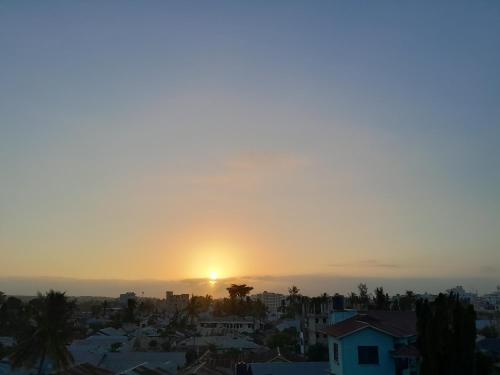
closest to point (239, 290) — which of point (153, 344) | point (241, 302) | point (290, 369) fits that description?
point (241, 302)

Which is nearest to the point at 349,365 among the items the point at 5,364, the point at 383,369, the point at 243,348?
the point at 383,369

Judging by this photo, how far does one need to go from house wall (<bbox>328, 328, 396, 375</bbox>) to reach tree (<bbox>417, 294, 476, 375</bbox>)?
10.1 meters

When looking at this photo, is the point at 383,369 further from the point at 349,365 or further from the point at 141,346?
the point at 141,346

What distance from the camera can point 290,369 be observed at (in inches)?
1794

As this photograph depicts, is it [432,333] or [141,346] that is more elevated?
[432,333]

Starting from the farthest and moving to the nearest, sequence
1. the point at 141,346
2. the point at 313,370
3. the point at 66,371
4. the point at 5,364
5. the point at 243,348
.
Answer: the point at 141,346, the point at 243,348, the point at 313,370, the point at 5,364, the point at 66,371

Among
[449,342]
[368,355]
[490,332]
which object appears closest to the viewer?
[449,342]

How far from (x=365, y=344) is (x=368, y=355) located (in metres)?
0.76

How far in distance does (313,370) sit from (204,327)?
70641mm

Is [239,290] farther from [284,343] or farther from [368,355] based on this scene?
[368,355]

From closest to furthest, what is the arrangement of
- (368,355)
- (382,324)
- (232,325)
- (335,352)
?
(368,355), (382,324), (335,352), (232,325)

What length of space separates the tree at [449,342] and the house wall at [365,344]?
399 inches

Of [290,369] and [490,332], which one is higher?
[490,332]

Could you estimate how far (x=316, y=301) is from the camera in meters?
99.1
